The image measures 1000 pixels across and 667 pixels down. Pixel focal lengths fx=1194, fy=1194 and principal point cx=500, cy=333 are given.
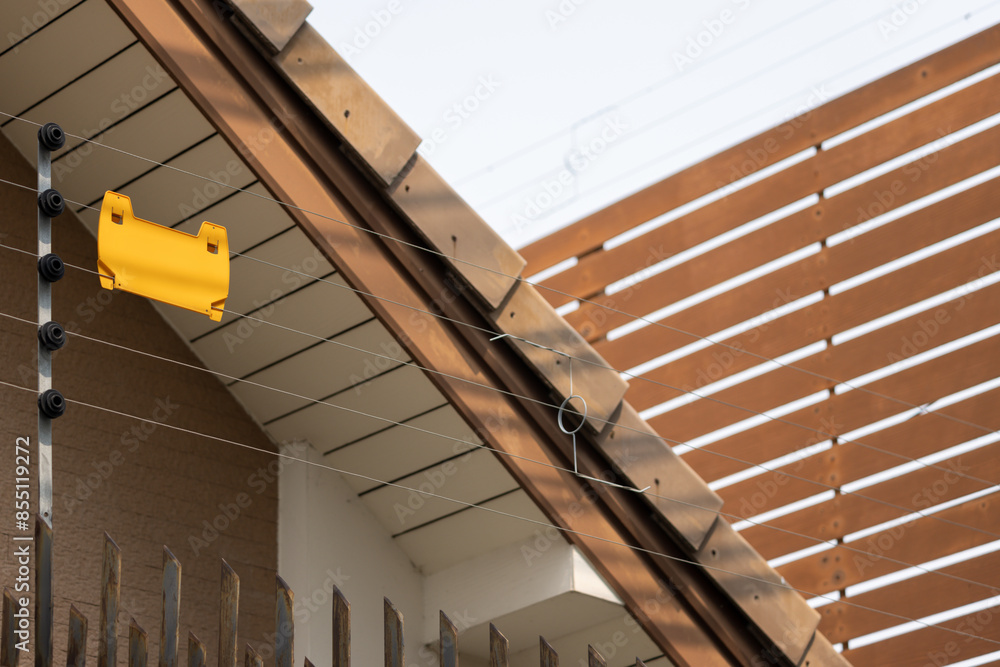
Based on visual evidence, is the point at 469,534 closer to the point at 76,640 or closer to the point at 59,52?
the point at 76,640

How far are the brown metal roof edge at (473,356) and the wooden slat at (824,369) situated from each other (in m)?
1.57

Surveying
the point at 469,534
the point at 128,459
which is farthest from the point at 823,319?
the point at 128,459

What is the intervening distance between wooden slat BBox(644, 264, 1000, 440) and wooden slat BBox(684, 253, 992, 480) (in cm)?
8

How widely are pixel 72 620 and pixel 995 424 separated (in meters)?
4.10

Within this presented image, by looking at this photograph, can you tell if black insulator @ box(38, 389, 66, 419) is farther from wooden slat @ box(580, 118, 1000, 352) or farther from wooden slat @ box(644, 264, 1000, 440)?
wooden slat @ box(644, 264, 1000, 440)

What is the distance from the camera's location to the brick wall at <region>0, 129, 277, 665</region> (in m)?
3.89

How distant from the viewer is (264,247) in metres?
3.81

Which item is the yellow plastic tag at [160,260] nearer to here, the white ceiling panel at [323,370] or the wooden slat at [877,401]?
the white ceiling panel at [323,370]

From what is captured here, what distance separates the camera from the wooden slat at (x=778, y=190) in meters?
5.46

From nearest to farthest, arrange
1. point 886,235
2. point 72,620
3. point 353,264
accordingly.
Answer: point 72,620
point 353,264
point 886,235

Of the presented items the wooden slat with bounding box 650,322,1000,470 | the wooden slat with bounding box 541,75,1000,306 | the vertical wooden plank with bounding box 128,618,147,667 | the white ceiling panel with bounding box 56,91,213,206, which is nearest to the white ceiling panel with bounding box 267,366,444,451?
the white ceiling panel with bounding box 56,91,213,206

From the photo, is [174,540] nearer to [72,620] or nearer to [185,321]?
[185,321]

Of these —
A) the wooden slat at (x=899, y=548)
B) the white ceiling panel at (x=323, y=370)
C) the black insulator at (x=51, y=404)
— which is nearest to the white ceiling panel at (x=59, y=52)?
the white ceiling panel at (x=323, y=370)

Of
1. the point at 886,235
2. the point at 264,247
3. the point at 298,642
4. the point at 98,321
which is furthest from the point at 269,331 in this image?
the point at 886,235
